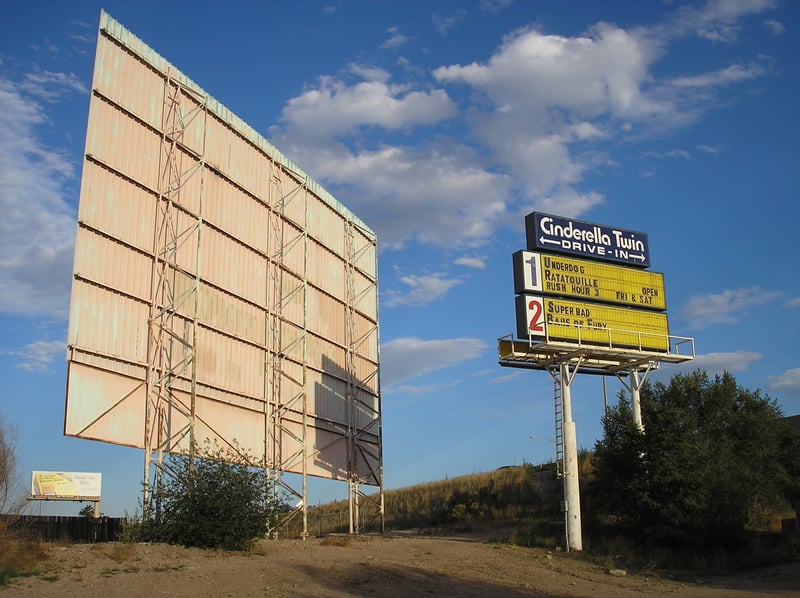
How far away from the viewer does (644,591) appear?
71.6 ft

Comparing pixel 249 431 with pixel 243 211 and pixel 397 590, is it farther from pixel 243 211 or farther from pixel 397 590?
pixel 397 590

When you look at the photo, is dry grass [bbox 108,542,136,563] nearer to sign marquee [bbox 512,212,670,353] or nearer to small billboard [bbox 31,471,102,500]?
sign marquee [bbox 512,212,670,353]

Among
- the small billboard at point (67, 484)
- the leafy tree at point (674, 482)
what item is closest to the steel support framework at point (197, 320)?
the leafy tree at point (674, 482)

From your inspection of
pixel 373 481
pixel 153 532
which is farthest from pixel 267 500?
pixel 373 481

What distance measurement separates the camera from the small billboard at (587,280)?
29141mm

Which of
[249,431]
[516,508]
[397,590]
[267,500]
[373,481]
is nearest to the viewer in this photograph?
[397,590]

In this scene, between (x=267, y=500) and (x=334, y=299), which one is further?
(x=334, y=299)

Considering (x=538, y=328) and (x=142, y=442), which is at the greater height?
(x=538, y=328)

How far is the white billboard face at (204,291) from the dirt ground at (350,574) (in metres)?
5.30

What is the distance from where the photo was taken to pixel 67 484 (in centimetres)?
4953

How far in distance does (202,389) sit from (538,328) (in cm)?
1245

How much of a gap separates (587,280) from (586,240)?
5.55 ft

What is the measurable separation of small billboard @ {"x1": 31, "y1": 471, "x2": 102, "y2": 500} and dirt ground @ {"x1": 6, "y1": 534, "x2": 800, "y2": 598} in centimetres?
2746

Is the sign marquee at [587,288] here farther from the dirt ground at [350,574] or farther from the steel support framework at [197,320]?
the steel support framework at [197,320]
